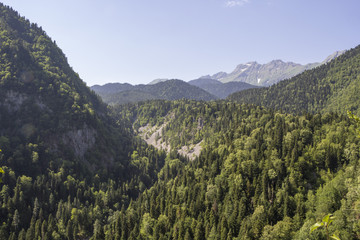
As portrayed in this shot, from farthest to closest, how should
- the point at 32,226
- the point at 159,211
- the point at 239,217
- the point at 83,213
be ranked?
the point at 83,213, the point at 159,211, the point at 32,226, the point at 239,217

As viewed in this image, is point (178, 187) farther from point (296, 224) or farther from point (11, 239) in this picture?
point (11, 239)

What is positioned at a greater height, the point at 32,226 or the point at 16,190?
the point at 16,190

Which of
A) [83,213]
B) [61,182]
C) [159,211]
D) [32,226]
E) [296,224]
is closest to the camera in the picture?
[296,224]

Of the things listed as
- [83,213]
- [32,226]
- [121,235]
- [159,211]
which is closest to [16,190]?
[32,226]

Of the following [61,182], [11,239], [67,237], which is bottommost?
[67,237]

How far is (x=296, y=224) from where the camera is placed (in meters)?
111

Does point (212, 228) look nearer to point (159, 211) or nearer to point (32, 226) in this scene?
point (159, 211)

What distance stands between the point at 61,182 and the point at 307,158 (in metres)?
185

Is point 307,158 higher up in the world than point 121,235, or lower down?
higher up

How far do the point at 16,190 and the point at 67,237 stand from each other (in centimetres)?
5218

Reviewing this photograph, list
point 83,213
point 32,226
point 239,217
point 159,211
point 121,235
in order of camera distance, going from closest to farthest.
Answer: point 239,217 → point 121,235 → point 32,226 → point 159,211 → point 83,213

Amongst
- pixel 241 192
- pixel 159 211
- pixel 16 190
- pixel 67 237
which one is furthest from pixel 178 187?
pixel 16 190

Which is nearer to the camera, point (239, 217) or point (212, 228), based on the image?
point (212, 228)

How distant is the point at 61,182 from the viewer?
196375 millimetres
